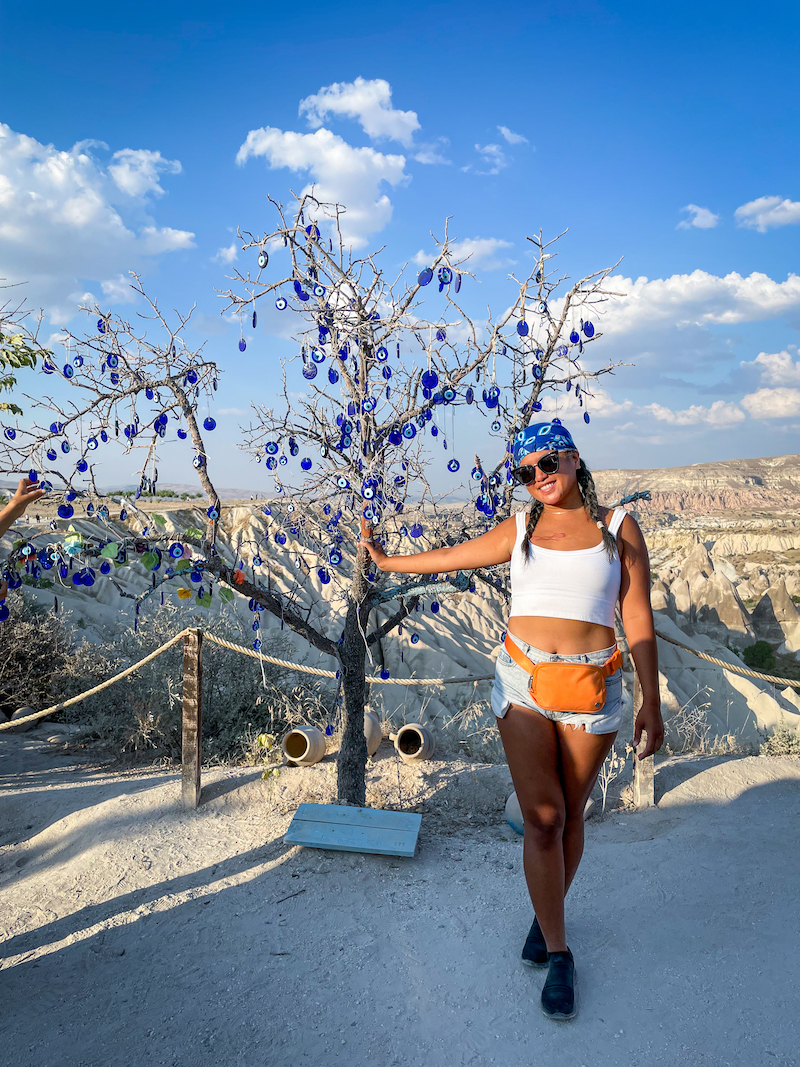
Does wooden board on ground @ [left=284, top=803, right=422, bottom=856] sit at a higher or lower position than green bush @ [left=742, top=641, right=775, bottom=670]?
higher

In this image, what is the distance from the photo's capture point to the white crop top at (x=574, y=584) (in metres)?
2.15

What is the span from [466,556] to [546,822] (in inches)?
37.9

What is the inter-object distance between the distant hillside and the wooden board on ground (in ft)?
228

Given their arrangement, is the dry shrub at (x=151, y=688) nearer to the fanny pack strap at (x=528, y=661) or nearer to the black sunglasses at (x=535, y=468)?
the fanny pack strap at (x=528, y=661)

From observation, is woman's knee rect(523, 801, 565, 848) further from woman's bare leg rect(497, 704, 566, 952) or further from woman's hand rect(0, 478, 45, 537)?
woman's hand rect(0, 478, 45, 537)

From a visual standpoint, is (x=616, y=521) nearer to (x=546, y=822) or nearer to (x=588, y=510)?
(x=588, y=510)

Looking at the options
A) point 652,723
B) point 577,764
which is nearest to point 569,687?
point 577,764

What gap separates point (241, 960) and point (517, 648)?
5.79ft

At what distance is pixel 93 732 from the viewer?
675cm

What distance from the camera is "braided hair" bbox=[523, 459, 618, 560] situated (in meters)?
2.18

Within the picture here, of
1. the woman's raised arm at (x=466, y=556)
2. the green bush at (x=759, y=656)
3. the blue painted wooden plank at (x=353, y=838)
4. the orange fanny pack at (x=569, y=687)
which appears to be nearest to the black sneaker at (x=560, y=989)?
the orange fanny pack at (x=569, y=687)

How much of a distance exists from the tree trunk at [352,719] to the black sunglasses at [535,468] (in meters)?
1.83

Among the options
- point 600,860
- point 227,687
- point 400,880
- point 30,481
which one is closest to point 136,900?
point 400,880

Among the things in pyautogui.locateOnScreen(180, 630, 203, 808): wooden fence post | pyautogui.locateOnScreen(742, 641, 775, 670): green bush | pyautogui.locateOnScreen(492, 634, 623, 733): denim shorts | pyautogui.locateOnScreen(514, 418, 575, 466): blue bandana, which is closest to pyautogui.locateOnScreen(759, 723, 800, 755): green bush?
pyautogui.locateOnScreen(492, 634, 623, 733): denim shorts
